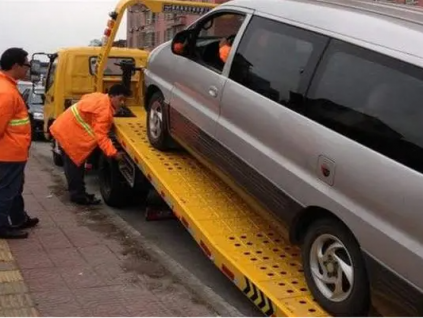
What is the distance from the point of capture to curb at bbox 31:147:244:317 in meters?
4.41

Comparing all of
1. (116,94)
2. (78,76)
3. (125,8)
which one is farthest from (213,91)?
(78,76)

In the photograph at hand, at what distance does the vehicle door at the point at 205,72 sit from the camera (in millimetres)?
4895

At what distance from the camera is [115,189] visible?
7.16 metres

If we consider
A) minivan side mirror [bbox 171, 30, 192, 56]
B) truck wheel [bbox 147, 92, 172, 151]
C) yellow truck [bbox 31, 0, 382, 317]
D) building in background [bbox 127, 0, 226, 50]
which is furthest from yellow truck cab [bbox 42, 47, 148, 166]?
building in background [bbox 127, 0, 226, 50]

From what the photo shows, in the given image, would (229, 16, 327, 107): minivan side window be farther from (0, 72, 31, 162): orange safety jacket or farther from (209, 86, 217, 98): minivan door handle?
(0, 72, 31, 162): orange safety jacket

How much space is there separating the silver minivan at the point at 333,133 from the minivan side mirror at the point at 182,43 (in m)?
0.59

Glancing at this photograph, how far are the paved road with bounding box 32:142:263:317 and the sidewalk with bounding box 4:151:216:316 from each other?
298 millimetres

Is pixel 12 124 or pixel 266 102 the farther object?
pixel 12 124

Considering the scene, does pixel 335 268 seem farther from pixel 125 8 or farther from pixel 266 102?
pixel 125 8

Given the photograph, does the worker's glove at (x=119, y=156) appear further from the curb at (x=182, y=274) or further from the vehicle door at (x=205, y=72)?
the vehicle door at (x=205, y=72)

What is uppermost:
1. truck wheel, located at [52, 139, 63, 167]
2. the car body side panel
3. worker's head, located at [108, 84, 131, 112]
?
the car body side panel

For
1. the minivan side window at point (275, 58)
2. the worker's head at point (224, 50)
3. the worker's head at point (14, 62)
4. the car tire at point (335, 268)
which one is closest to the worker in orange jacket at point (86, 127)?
the worker's head at point (14, 62)

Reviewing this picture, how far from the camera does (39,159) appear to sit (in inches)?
450

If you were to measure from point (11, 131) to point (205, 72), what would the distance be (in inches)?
75.2
